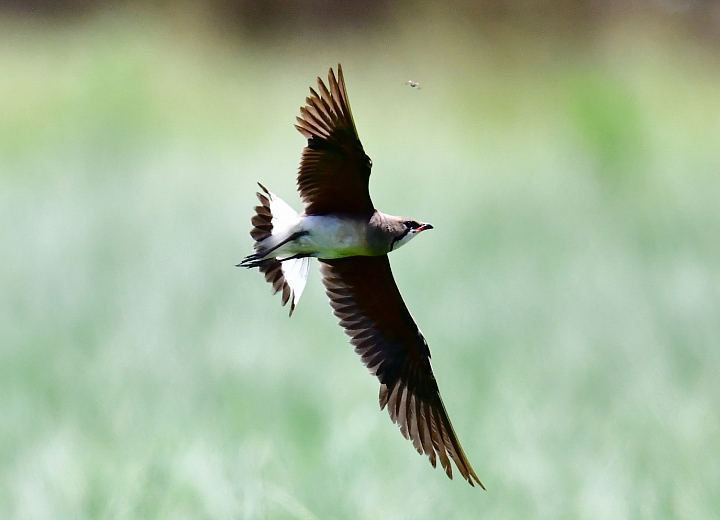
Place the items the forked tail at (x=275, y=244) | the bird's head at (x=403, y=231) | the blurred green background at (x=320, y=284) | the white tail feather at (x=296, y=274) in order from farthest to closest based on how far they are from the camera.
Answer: the blurred green background at (x=320, y=284), the white tail feather at (x=296, y=274), the bird's head at (x=403, y=231), the forked tail at (x=275, y=244)

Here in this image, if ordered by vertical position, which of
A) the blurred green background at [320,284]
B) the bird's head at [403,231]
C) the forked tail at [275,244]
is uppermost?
the blurred green background at [320,284]

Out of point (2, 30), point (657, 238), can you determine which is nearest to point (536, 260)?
point (657, 238)

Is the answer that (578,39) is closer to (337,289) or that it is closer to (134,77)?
(134,77)

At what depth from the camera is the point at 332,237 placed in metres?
3.21

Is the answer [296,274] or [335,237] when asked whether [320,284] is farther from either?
[335,237]

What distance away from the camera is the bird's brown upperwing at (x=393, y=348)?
12.0 feet

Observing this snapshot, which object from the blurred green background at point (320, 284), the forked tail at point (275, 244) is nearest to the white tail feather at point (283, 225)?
the forked tail at point (275, 244)

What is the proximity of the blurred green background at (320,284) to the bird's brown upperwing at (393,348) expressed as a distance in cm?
44

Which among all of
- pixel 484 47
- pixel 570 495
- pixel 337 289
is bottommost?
pixel 337 289

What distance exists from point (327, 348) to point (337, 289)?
300 cm

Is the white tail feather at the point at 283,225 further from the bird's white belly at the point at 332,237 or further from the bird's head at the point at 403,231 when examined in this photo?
the bird's head at the point at 403,231

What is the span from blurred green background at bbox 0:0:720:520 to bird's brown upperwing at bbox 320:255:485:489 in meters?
0.44

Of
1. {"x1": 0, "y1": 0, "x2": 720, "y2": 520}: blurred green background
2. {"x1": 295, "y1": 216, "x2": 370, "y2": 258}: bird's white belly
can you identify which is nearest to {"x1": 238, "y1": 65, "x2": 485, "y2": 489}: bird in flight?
{"x1": 295, "y1": 216, "x2": 370, "y2": 258}: bird's white belly

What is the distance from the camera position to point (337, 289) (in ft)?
12.2
